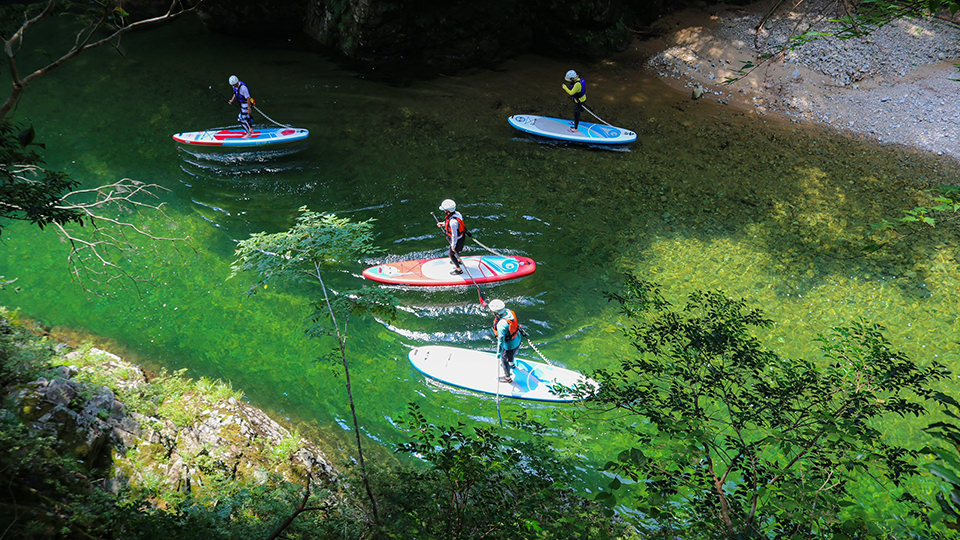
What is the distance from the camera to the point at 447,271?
10.3 meters

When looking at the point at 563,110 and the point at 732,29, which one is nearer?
the point at 563,110

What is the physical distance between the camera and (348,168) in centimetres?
1288

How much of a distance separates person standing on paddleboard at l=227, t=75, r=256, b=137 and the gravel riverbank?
12.0 meters

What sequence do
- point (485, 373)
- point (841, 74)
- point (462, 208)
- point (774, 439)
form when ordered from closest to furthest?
point (774, 439) → point (485, 373) → point (462, 208) → point (841, 74)

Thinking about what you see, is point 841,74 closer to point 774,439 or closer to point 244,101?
point 774,439

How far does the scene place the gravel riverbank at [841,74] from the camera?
→ 1445cm

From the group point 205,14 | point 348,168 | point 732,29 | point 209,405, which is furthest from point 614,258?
point 205,14

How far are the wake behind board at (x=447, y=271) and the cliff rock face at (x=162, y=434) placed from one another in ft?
11.1

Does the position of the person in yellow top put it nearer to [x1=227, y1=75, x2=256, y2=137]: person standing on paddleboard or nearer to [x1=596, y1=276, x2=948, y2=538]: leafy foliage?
[x1=227, y1=75, x2=256, y2=137]: person standing on paddleboard

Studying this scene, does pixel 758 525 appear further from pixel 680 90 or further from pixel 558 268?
pixel 680 90

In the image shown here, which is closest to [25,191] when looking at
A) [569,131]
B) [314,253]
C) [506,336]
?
[314,253]

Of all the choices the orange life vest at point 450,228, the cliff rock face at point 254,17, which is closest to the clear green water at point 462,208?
the cliff rock face at point 254,17

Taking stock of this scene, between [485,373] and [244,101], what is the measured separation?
9127mm

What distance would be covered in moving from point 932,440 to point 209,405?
33.6 ft
